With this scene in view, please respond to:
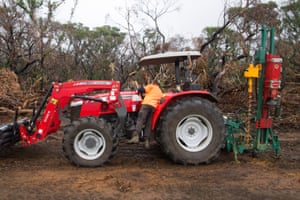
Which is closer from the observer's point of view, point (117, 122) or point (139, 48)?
point (117, 122)

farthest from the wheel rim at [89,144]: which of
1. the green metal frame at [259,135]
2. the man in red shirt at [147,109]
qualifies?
the green metal frame at [259,135]

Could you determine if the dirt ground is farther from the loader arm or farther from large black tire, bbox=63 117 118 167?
the loader arm

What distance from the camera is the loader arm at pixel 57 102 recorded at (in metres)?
5.52

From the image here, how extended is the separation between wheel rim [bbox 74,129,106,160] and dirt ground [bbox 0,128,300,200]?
0.26m

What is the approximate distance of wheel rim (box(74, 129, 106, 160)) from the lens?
5262 millimetres

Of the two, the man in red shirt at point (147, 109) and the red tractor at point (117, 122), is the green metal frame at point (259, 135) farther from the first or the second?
the man in red shirt at point (147, 109)

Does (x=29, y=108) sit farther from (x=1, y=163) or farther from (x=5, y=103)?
(x=1, y=163)

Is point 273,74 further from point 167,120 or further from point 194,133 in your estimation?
point 167,120

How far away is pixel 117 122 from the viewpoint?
564 cm

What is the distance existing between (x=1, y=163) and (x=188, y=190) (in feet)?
11.0

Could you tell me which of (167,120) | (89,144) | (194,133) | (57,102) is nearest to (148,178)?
A: (167,120)

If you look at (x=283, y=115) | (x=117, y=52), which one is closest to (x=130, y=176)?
(x=283, y=115)

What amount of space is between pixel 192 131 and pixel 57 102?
93.7 inches

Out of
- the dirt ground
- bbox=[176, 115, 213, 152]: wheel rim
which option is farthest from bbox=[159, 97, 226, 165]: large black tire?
the dirt ground
